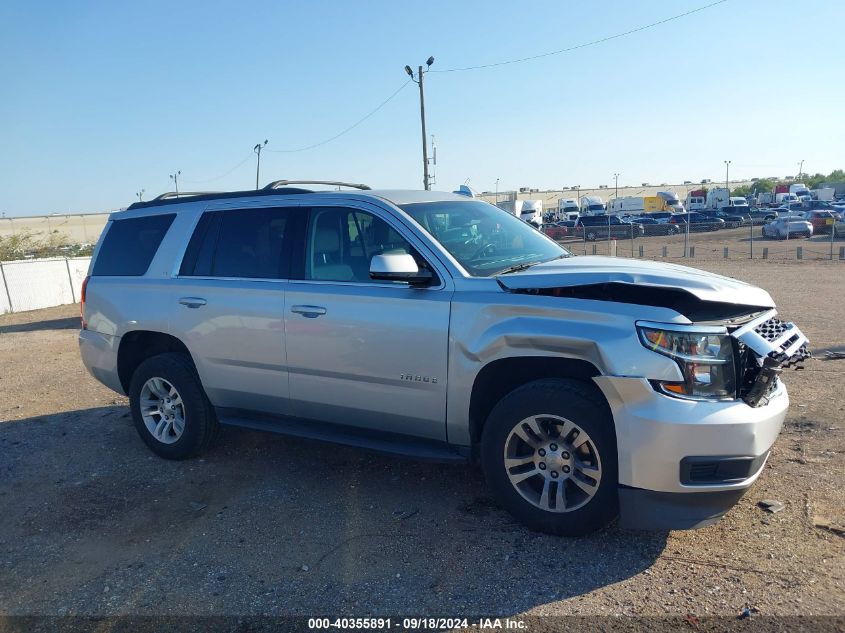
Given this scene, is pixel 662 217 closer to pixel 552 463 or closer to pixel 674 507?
pixel 552 463

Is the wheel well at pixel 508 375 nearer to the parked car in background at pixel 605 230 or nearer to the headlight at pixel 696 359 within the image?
the headlight at pixel 696 359

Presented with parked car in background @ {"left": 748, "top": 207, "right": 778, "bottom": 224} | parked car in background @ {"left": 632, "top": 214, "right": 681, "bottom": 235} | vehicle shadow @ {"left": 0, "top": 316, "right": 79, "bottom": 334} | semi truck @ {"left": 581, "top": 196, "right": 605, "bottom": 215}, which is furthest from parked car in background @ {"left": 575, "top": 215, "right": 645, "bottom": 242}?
vehicle shadow @ {"left": 0, "top": 316, "right": 79, "bottom": 334}

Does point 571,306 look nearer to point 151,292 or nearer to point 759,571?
point 759,571

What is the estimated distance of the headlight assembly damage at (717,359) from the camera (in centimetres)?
338

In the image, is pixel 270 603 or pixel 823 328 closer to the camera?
pixel 270 603

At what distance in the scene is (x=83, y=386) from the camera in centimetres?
832

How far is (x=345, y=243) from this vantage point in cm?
469

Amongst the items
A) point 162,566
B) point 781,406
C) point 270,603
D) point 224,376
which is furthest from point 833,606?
point 224,376

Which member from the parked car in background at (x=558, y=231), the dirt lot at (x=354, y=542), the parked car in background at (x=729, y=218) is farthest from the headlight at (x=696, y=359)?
the parked car in background at (x=729, y=218)

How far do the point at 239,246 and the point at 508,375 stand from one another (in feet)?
7.62

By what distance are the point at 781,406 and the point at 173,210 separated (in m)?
4.58

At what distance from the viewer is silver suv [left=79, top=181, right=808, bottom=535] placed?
135 inches

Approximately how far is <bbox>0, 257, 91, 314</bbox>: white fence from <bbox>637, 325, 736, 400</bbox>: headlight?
16633 millimetres

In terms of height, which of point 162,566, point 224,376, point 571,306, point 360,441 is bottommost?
point 162,566
